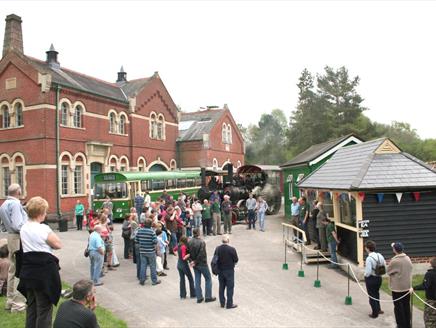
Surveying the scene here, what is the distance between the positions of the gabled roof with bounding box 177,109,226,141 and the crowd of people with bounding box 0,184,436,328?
20747mm

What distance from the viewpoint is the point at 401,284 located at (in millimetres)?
7715

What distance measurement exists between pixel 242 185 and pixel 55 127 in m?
12.0

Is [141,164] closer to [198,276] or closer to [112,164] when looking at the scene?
[112,164]

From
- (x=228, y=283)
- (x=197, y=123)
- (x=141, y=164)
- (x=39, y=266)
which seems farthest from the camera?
(x=197, y=123)

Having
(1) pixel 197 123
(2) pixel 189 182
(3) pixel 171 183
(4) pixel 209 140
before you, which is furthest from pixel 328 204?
(1) pixel 197 123

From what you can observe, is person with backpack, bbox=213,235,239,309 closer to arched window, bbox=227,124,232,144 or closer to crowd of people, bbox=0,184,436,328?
crowd of people, bbox=0,184,436,328

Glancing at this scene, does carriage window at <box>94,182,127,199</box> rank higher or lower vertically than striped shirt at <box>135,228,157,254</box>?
higher

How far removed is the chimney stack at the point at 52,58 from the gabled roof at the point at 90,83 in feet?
0.71

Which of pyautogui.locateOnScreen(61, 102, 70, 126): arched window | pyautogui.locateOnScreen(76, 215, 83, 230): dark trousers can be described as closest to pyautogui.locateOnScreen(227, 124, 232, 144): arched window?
pyautogui.locateOnScreen(61, 102, 70, 126): arched window

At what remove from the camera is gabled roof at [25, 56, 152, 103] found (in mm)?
25202

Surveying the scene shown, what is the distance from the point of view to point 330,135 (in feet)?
150

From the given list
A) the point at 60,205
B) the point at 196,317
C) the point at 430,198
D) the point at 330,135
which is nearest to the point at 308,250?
the point at 430,198

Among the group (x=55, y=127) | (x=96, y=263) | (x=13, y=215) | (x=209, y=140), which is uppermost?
(x=209, y=140)

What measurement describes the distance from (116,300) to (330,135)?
131ft
